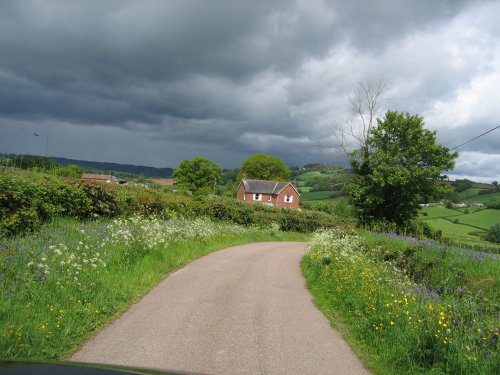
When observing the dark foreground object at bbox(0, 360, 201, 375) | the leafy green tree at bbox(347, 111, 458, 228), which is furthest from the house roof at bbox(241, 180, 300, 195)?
the dark foreground object at bbox(0, 360, 201, 375)

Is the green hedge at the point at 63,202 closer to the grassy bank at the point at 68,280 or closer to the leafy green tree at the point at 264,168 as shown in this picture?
the grassy bank at the point at 68,280

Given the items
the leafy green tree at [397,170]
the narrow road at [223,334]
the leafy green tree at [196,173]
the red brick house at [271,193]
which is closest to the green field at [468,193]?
the red brick house at [271,193]

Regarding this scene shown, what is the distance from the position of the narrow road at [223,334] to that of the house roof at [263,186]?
244 feet

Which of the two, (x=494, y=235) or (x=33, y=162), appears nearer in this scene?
(x=33, y=162)

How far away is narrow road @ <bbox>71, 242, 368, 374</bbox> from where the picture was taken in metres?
5.20

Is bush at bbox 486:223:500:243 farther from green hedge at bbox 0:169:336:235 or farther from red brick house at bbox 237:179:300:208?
red brick house at bbox 237:179:300:208

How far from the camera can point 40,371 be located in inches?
93.9

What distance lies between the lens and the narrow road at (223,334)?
5203 mm

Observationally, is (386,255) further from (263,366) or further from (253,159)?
(253,159)

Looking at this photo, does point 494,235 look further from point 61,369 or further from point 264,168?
point 264,168

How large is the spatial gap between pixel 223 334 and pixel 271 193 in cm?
7810

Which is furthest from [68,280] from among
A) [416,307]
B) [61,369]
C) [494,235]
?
[494,235]

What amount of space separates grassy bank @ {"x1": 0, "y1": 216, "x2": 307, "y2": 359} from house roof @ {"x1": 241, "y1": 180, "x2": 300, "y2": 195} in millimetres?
72290

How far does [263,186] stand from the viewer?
8669cm
